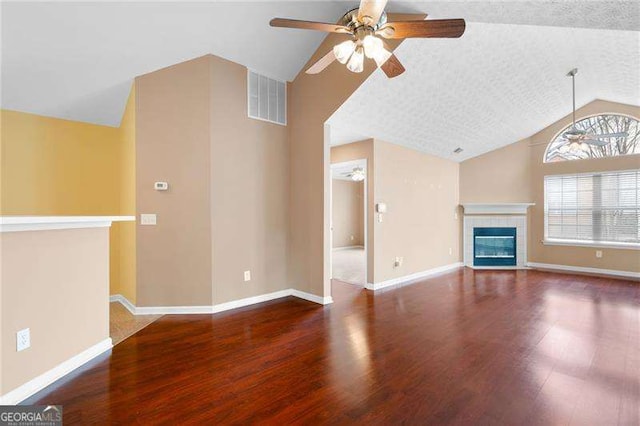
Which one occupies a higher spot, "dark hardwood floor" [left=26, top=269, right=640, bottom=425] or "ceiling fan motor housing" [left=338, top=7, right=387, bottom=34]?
"ceiling fan motor housing" [left=338, top=7, right=387, bottom=34]

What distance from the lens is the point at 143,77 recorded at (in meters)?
3.63

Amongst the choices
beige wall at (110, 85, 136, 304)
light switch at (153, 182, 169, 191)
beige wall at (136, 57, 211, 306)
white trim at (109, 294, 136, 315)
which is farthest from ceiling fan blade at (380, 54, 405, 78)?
white trim at (109, 294, 136, 315)

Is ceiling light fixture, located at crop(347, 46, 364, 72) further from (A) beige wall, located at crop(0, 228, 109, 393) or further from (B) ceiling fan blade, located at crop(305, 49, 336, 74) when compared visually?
(A) beige wall, located at crop(0, 228, 109, 393)

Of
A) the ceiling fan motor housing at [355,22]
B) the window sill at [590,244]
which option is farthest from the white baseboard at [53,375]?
the window sill at [590,244]

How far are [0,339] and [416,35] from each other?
11.3 ft

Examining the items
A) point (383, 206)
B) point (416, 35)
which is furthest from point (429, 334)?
point (416, 35)

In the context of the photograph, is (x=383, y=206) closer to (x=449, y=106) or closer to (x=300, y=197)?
(x=300, y=197)

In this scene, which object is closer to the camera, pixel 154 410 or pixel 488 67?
pixel 154 410

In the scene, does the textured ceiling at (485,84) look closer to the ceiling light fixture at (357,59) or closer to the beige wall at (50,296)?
the ceiling light fixture at (357,59)

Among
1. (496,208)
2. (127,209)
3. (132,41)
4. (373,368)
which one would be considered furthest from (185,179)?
(496,208)

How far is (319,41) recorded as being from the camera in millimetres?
4016

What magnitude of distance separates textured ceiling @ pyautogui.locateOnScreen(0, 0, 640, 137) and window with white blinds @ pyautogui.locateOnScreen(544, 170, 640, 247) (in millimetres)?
3254

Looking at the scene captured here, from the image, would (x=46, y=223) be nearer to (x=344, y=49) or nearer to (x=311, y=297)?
(x=344, y=49)

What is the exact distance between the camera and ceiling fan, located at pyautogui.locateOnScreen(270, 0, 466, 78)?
1.92 metres
